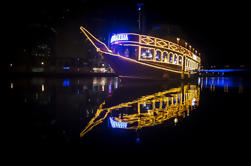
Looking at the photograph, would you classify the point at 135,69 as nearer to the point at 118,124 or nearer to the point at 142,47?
the point at 142,47

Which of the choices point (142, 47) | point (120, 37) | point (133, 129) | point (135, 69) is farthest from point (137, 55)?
point (133, 129)

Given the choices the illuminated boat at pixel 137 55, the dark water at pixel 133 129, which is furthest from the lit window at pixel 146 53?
the dark water at pixel 133 129

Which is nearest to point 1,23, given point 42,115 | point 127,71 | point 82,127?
point 127,71

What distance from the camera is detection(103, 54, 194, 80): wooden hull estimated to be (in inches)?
810

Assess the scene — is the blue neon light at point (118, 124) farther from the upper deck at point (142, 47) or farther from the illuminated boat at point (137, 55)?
the upper deck at point (142, 47)

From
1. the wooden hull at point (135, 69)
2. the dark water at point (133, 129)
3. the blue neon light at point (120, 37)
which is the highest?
the blue neon light at point (120, 37)

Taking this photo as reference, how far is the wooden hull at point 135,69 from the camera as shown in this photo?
810 inches

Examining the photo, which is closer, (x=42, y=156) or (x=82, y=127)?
(x=42, y=156)

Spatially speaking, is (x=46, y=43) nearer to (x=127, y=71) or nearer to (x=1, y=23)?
(x=1, y=23)

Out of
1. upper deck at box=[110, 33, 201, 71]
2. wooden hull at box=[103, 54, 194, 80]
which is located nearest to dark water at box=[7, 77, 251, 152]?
wooden hull at box=[103, 54, 194, 80]

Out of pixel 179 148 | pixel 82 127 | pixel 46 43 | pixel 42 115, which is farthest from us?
pixel 46 43

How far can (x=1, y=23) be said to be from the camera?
94.4 feet

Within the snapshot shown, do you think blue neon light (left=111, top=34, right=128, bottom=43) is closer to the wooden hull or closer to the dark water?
the wooden hull

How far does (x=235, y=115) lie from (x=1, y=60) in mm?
32034
